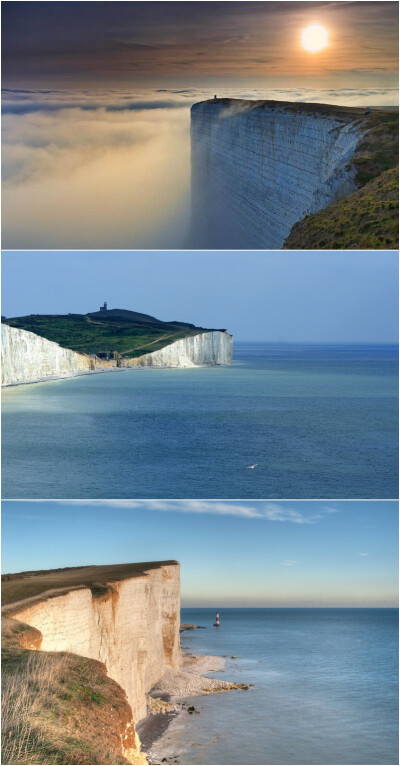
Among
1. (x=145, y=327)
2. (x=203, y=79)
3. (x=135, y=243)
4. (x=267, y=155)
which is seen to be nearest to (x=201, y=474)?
(x=145, y=327)

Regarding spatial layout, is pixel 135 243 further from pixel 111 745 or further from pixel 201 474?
pixel 111 745

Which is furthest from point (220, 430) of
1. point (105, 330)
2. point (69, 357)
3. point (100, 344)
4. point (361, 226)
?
point (361, 226)

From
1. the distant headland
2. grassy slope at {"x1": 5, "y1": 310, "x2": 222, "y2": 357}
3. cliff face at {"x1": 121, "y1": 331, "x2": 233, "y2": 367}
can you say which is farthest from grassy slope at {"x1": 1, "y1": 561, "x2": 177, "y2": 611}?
cliff face at {"x1": 121, "y1": 331, "x2": 233, "y2": 367}

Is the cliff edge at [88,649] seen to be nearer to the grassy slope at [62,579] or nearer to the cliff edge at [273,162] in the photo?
the grassy slope at [62,579]

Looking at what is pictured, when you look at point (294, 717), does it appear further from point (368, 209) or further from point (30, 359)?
point (368, 209)

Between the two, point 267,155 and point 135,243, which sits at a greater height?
point 267,155

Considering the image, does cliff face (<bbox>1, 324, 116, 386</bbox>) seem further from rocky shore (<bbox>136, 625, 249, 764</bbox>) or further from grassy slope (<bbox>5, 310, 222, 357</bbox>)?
rocky shore (<bbox>136, 625, 249, 764</bbox>)

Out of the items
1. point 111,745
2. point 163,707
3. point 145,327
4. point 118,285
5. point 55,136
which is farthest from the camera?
point 163,707
